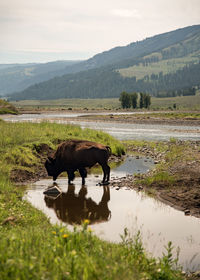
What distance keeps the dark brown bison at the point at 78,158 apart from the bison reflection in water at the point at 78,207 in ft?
4.37

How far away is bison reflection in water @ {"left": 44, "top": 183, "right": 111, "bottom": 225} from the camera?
39.3 ft

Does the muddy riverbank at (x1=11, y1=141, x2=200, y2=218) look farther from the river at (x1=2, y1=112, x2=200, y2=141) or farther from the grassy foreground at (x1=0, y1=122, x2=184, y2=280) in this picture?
the river at (x1=2, y1=112, x2=200, y2=141)

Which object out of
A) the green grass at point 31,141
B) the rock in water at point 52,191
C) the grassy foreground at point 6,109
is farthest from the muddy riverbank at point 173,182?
the grassy foreground at point 6,109

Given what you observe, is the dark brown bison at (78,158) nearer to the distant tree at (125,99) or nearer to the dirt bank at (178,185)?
the dirt bank at (178,185)

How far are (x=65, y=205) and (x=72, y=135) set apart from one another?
13.3 metres

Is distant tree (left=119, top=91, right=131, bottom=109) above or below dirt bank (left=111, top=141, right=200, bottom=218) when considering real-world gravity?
above

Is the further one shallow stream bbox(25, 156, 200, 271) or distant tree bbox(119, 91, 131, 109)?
distant tree bbox(119, 91, 131, 109)

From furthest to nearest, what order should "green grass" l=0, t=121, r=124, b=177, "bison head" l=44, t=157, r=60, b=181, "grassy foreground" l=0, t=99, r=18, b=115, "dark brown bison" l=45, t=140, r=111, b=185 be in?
"grassy foreground" l=0, t=99, r=18, b=115
"green grass" l=0, t=121, r=124, b=177
"bison head" l=44, t=157, r=60, b=181
"dark brown bison" l=45, t=140, r=111, b=185

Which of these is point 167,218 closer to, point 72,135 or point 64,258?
point 64,258

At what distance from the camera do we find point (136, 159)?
24922 millimetres

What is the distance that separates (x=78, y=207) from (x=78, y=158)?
401cm

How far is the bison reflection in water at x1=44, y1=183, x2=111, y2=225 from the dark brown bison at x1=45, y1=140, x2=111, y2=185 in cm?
133

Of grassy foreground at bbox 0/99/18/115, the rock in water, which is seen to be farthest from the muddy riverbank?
grassy foreground at bbox 0/99/18/115

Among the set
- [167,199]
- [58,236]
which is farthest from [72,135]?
[58,236]
